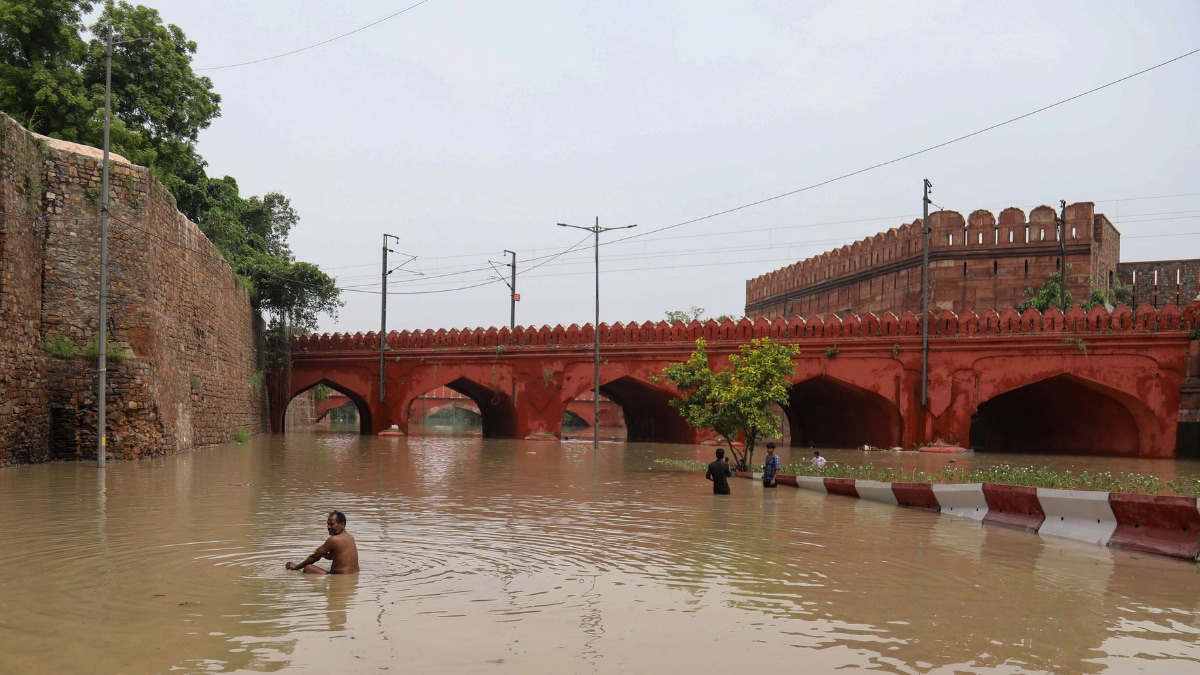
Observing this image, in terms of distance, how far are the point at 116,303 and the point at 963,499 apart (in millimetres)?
13992

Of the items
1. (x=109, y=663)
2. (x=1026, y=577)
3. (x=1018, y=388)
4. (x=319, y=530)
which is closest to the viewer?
(x=109, y=663)

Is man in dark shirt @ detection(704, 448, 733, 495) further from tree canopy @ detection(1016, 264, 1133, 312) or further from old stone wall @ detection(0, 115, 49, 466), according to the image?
tree canopy @ detection(1016, 264, 1133, 312)

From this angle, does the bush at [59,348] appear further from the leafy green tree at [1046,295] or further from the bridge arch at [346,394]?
the leafy green tree at [1046,295]

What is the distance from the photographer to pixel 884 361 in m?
26.1

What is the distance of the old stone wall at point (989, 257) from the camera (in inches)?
1268

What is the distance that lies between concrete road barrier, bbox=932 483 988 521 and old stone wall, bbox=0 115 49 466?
12.5 m

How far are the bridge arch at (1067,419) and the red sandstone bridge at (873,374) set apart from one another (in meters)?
0.04

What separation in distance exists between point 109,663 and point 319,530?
4.42 metres

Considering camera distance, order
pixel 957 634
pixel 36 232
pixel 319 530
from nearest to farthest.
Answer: pixel 957 634 < pixel 319 530 < pixel 36 232

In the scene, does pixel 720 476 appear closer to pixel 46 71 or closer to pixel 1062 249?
pixel 46 71

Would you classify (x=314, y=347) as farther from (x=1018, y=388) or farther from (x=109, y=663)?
(x=109, y=663)

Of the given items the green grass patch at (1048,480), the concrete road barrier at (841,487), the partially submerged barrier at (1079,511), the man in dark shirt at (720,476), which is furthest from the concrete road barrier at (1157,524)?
the man in dark shirt at (720,476)

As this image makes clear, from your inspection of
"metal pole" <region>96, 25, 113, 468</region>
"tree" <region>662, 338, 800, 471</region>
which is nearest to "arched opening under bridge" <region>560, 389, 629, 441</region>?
"tree" <region>662, 338, 800, 471</region>

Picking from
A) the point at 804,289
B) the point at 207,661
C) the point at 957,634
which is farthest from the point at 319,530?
the point at 804,289
